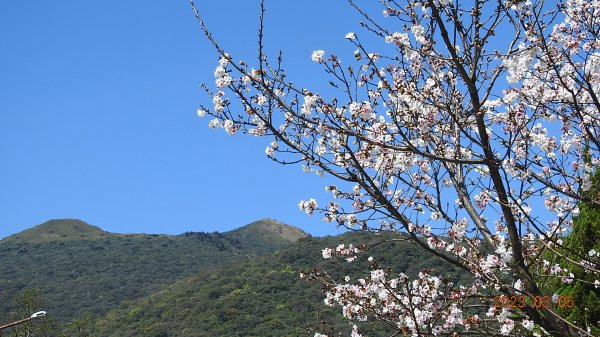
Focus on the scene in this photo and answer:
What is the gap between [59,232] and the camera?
370 ft

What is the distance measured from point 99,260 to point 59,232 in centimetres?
2734

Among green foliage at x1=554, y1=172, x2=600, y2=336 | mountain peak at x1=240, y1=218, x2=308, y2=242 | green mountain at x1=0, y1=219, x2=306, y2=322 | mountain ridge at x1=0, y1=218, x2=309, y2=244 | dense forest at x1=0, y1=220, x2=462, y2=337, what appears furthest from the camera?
mountain peak at x1=240, y1=218, x2=308, y2=242

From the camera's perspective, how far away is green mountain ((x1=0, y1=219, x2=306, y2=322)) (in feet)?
232

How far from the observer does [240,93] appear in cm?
531

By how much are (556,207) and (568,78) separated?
1.35 meters

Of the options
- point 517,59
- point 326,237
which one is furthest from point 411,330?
point 326,237

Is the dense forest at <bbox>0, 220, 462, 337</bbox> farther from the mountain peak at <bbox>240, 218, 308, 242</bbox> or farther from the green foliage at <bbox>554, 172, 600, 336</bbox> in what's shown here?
the mountain peak at <bbox>240, 218, 308, 242</bbox>

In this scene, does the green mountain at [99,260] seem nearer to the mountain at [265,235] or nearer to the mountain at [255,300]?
the mountain at [265,235]

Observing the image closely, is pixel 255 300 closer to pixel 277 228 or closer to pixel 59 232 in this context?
pixel 59 232

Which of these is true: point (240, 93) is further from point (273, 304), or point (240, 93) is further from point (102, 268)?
point (102, 268)

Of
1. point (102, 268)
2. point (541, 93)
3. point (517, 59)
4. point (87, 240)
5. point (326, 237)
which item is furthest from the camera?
point (87, 240)

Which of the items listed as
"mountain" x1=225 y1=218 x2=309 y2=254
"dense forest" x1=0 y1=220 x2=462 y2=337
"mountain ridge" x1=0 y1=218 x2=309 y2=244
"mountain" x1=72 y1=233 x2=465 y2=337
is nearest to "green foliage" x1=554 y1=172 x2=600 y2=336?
"dense forest" x1=0 y1=220 x2=462 y2=337

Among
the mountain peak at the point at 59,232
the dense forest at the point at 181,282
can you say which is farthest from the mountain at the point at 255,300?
the mountain peak at the point at 59,232
